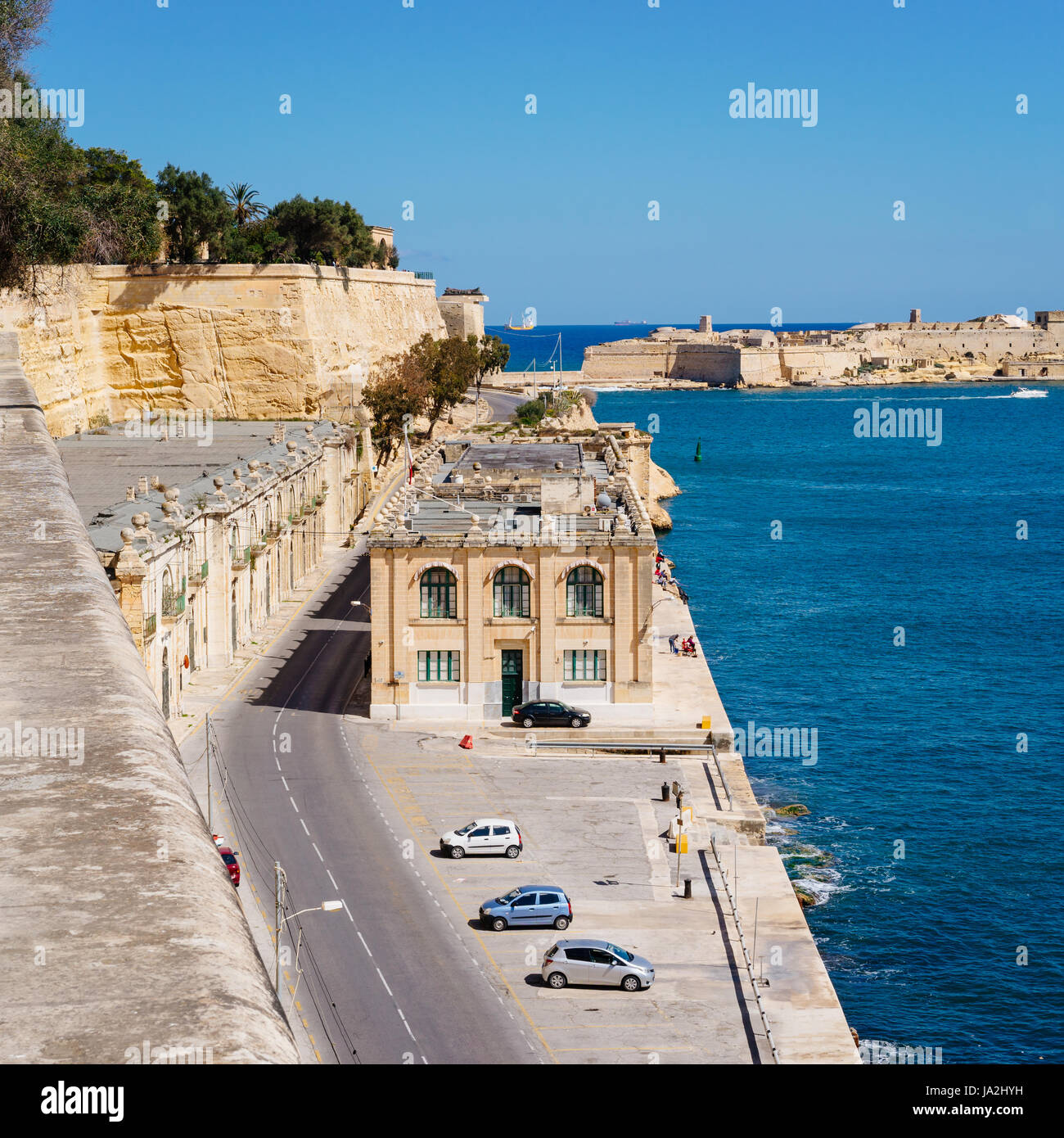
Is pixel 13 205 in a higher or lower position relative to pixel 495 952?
higher

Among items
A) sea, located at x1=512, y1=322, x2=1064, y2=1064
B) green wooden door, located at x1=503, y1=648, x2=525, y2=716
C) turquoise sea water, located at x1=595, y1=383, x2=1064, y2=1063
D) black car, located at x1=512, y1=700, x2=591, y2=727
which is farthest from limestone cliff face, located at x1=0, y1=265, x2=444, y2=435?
black car, located at x1=512, y1=700, x2=591, y2=727

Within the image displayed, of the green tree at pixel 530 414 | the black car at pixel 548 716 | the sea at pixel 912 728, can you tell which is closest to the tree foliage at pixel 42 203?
the black car at pixel 548 716

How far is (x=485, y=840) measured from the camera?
105ft

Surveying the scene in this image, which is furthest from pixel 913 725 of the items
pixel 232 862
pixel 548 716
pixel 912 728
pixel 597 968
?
pixel 232 862

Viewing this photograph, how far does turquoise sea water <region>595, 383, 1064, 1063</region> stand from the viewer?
32344 mm

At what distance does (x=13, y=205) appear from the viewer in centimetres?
2986

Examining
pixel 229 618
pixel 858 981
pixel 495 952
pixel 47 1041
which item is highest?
pixel 47 1041

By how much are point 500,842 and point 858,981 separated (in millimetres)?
8574

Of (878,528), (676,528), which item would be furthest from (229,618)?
(878,528)

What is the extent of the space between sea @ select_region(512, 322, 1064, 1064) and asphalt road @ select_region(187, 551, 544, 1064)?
9.17m

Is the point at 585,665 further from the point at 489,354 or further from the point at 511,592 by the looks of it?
the point at 489,354

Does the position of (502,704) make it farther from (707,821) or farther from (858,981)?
(858,981)

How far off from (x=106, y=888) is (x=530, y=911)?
924 inches

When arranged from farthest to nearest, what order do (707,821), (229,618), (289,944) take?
(229,618)
(707,821)
(289,944)
